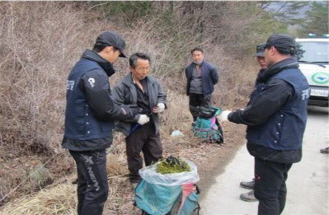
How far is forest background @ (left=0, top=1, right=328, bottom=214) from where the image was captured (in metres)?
4.21

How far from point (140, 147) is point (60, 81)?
7.46 ft

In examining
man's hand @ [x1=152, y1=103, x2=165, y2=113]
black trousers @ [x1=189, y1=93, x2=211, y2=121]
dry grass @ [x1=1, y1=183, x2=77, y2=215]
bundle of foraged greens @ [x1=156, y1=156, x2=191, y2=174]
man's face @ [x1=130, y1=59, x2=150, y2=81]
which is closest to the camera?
bundle of foraged greens @ [x1=156, y1=156, x2=191, y2=174]

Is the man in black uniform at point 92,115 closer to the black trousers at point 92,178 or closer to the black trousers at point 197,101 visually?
the black trousers at point 92,178

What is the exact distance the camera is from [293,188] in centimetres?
431

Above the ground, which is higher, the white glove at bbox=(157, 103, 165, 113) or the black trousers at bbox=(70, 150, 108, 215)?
the white glove at bbox=(157, 103, 165, 113)

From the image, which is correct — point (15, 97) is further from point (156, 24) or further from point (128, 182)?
point (156, 24)

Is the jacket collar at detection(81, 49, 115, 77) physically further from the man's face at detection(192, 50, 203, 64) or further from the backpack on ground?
the man's face at detection(192, 50, 203, 64)

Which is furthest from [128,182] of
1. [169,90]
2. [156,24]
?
[156,24]

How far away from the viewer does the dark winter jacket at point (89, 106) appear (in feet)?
8.60

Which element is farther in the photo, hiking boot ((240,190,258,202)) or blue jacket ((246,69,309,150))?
hiking boot ((240,190,258,202))

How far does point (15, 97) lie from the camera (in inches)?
197

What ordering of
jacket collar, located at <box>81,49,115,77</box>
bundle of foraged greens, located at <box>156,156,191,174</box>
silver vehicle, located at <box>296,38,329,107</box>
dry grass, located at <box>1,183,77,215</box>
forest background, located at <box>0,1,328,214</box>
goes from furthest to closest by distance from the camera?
silver vehicle, located at <box>296,38,329,107</box>
forest background, located at <box>0,1,328,214</box>
dry grass, located at <box>1,183,77,215</box>
bundle of foraged greens, located at <box>156,156,191,174</box>
jacket collar, located at <box>81,49,115,77</box>

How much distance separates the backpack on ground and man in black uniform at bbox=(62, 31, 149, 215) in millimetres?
3252

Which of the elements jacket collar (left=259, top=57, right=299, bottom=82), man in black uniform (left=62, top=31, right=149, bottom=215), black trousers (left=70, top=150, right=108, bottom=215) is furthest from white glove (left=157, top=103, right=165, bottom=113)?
jacket collar (left=259, top=57, right=299, bottom=82)
